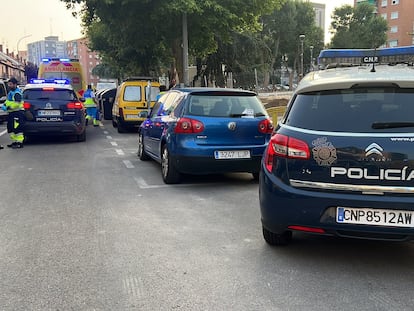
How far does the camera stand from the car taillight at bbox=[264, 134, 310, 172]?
12.8ft

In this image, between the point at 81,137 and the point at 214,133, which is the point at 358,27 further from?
the point at 214,133

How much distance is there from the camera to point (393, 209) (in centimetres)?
365

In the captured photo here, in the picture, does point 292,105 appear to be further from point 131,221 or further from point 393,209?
point 131,221

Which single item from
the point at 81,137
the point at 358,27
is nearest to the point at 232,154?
the point at 81,137

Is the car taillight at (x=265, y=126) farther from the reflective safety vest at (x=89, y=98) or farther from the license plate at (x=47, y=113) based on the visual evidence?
the reflective safety vest at (x=89, y=98)

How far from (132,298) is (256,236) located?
1797 millimetres

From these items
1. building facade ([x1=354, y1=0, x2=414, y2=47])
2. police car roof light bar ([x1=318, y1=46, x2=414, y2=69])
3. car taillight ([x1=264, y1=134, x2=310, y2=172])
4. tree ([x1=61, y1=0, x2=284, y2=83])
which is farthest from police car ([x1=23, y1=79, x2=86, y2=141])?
building facade ([x1=354, y1=0, x2=414, y2=47])

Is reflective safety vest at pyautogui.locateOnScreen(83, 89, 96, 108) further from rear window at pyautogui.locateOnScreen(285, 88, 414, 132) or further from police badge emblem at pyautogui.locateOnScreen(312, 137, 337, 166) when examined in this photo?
police badge emblem at pyautogui.locateOnScreen(312, 137, 337, 166)

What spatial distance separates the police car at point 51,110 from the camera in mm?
12438

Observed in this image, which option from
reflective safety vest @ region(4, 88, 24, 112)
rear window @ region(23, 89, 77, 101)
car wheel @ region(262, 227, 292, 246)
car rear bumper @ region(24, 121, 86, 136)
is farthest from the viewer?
rear window @ region(23, 89, 77, 101)

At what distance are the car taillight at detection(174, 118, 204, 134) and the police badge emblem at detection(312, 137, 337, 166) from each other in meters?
3.44

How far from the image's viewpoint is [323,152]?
12.6 ft

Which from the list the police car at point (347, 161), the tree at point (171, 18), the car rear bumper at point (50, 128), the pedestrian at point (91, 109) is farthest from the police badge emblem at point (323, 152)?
the pedestrian at point (91, 109)

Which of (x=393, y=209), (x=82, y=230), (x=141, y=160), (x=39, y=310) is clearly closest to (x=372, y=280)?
(x=393, y=209)
